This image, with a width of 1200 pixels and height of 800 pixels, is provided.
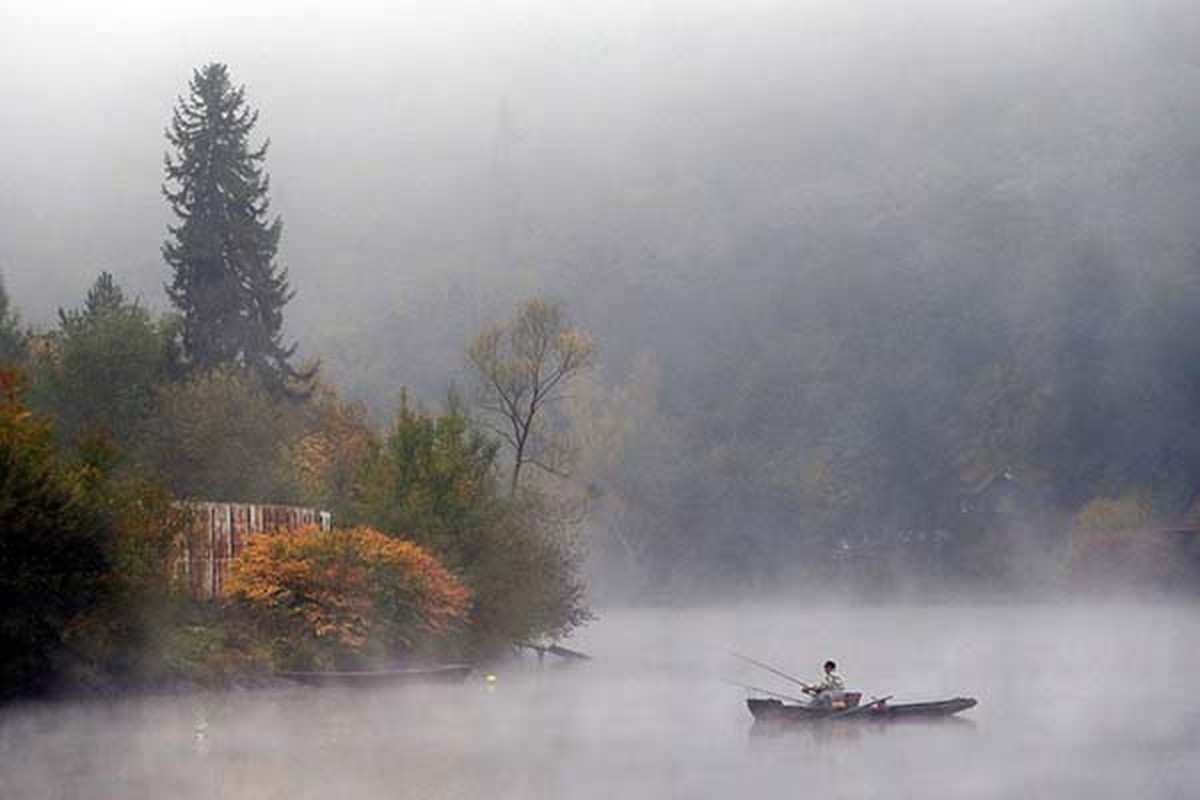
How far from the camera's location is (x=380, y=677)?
63.0 meters

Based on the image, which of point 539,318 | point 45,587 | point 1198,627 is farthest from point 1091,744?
point 1198,627

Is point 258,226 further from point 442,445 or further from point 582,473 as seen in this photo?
point 582,473

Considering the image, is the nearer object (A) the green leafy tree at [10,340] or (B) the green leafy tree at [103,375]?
(B) the green leafy tree at [103,375]

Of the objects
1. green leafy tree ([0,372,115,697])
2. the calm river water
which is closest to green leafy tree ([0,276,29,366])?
the calm river water

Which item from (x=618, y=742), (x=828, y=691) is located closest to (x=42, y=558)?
(x=618, y=742)

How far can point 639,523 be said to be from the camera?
649 feet

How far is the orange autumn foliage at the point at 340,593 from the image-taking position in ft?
218

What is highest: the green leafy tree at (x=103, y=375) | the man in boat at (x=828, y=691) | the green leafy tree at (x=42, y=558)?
the green leafy tree at (x=103, y=375)

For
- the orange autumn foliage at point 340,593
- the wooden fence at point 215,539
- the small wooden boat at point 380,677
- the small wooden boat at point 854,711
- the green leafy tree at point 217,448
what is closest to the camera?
the small wooden boat at point 854,711

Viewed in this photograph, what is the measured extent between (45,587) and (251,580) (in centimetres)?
1451

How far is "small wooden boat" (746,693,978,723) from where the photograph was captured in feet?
178

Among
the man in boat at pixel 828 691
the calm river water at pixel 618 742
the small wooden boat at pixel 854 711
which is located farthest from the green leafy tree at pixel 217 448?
the small wooden boat at pixel 854 711

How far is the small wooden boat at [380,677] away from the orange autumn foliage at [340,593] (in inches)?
108

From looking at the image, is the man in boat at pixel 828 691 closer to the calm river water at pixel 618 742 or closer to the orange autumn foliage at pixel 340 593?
the calm river water at pixel 618 742
